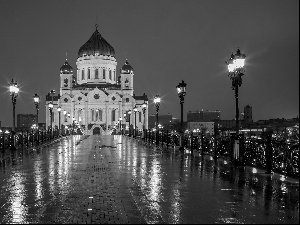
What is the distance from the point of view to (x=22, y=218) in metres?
8.21

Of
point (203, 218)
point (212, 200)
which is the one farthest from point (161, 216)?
point (212, 200)

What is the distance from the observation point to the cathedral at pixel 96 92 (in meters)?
134

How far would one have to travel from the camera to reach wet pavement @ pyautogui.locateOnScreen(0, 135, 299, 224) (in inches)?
328

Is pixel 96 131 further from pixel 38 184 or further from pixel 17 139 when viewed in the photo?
pixel 38 184

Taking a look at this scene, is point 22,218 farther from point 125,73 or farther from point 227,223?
point 125,73

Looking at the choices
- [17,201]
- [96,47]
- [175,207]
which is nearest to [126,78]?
[96,47]

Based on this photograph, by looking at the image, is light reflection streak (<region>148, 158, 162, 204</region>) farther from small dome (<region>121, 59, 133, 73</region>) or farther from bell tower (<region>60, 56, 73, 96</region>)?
bell tower (<region>60, 56, 73, 96</region>)

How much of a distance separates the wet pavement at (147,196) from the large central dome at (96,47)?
119 meters

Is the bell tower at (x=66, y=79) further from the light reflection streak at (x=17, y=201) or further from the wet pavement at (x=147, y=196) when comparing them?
the light reflection streak at (x=17, y=201)

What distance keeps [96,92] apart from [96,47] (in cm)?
1272

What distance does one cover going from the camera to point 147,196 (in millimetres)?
10680

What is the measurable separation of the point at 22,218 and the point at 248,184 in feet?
21.9

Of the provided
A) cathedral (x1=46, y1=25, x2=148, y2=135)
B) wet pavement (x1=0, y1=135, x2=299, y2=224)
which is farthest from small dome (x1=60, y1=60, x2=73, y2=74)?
wet pavement (x1=0, y1=135, x2=299, y2=224)

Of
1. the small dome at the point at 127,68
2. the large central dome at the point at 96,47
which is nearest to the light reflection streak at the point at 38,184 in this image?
the large central dome at the point at 96,47
